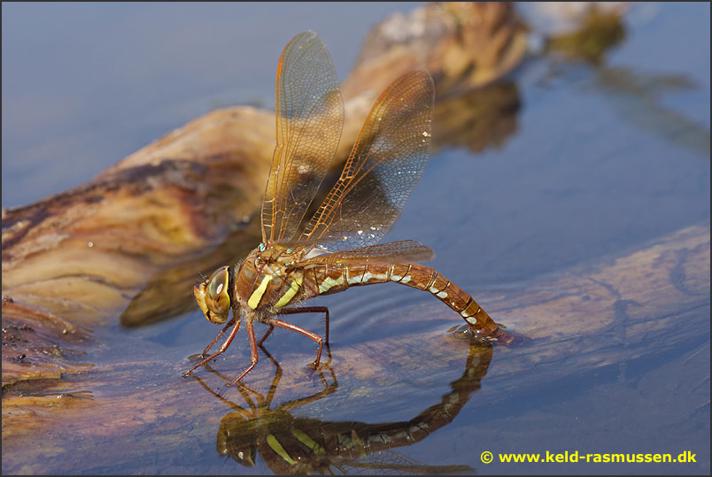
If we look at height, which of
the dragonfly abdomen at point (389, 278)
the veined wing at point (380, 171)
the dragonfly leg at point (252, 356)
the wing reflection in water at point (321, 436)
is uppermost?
the veined wing at point (380, 171)

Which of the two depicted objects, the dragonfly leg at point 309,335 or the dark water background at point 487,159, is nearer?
the dark water background at point 487,159

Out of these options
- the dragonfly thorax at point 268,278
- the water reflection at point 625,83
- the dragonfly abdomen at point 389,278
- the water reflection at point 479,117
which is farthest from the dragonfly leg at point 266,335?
the water reflection at point 625,83

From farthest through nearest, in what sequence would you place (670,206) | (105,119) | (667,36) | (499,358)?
(667,36), (105,119), (670,206), (499,358)

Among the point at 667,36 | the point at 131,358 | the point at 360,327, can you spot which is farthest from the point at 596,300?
the point at 667,36

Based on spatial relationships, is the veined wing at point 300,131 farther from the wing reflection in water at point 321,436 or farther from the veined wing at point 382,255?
the wing reflection in water at point 321,436

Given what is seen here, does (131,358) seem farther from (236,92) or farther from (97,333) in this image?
(236,92)

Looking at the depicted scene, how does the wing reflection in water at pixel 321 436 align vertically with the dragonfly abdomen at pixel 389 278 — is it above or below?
below

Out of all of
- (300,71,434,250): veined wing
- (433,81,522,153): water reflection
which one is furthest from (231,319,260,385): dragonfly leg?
(433,81,522,153): water reflection
